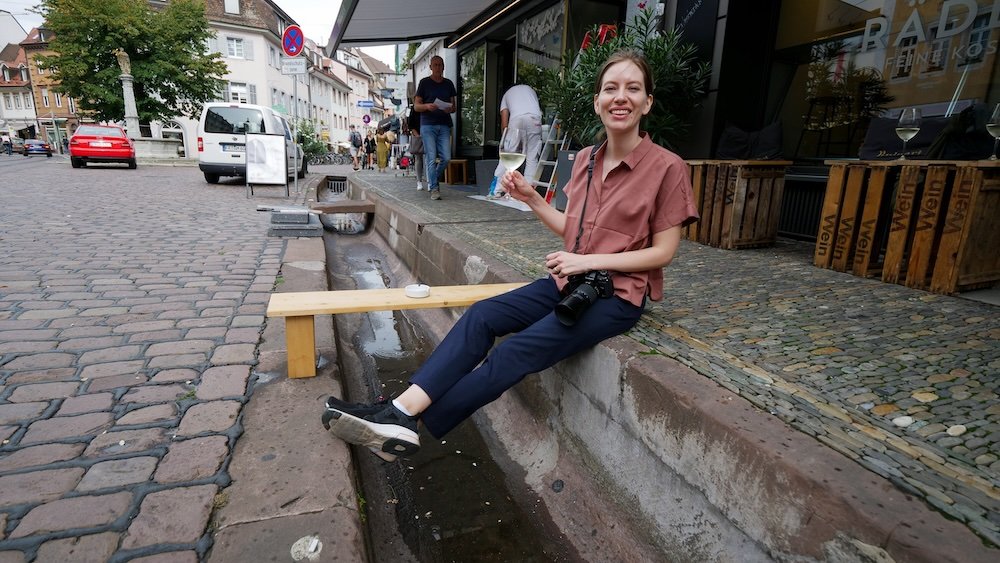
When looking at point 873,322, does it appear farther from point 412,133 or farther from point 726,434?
point 412,133

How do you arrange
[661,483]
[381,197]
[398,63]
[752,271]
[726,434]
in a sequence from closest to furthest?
1. [726,434]
2. [661,483]
3. [752,271]
4. [381,197]
5. [398,63]

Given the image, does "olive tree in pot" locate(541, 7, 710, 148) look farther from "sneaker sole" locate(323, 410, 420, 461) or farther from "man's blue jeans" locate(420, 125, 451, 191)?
"sneaker sole" locate(323, 410, 420, 461)

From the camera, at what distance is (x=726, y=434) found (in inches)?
59.4

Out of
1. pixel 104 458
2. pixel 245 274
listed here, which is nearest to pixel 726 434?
pixel 104 458

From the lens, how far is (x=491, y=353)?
215cm

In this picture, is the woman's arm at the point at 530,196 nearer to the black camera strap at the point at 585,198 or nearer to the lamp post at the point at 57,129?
the black camera strap at the point at 585,198

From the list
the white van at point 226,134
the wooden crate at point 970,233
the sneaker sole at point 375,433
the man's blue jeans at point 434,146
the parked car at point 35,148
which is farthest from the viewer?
the parked car at point 35,148

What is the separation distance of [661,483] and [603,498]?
0.37m

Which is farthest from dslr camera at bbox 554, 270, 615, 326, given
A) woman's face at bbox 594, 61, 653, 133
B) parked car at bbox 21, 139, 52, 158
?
parked car at bbox 21, 139, 52, 158

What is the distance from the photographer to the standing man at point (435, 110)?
807cm

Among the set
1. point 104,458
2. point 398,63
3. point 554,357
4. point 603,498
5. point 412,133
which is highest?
point 398,63

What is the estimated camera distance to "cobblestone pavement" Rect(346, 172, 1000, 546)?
1419mm

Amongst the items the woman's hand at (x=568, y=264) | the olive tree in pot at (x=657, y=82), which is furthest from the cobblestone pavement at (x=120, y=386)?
the olive tree in pot at (x=657, y=82)

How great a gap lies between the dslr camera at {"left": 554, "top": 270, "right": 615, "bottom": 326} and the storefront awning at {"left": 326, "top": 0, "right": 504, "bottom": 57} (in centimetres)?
849
